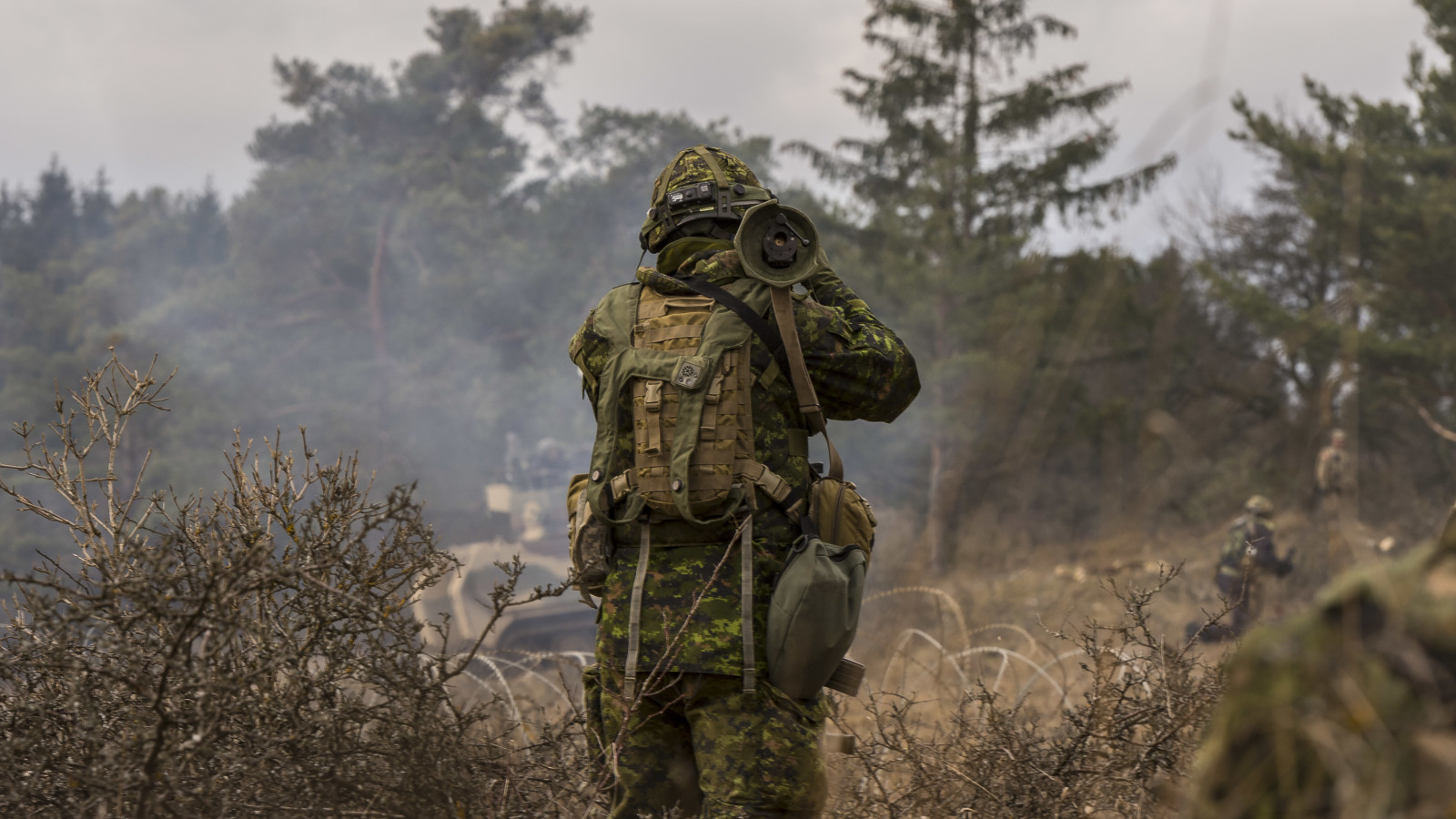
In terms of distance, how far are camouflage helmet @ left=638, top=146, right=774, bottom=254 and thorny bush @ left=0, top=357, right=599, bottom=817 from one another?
1032mm

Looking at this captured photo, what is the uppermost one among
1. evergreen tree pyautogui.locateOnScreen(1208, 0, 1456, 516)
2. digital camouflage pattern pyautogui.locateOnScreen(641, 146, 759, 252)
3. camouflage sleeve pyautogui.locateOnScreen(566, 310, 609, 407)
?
evergreen tree pyautogui.locateOnScreen(1208, 0, 1456, 516)

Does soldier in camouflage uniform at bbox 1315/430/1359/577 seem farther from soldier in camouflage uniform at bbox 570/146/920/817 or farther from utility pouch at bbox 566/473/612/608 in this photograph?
utility pouch at bbox 566/473/612/608

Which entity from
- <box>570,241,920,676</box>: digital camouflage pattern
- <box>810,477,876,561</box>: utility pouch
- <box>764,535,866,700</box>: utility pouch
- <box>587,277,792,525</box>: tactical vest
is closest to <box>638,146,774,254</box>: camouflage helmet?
<box>570,241,920,676</box>: digital camouflage pattern

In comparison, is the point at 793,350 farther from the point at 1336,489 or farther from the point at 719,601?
the point at 1336,489

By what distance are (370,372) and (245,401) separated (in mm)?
Answer: 2544

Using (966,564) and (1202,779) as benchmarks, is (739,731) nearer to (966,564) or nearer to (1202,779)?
(1202,779)

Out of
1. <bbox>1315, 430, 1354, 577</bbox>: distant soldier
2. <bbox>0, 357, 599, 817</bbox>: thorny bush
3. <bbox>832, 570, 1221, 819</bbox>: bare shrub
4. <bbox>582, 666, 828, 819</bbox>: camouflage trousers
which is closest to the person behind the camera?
<bbox>0, 357, 599, 817</bbox>: thorny bush

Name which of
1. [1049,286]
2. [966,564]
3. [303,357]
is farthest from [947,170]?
[303,357]

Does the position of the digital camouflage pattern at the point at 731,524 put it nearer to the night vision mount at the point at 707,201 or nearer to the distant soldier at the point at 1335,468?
the night vision mount at the point at 707,201

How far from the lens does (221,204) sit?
97.7 feet

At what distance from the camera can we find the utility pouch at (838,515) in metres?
2.62

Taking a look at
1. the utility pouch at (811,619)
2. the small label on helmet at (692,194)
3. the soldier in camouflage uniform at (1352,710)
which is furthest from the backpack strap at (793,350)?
the soldier in camouflage uniform at (1352,710)

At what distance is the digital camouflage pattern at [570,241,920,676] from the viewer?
2.47 meters

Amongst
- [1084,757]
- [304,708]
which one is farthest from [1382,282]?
[304,708]
